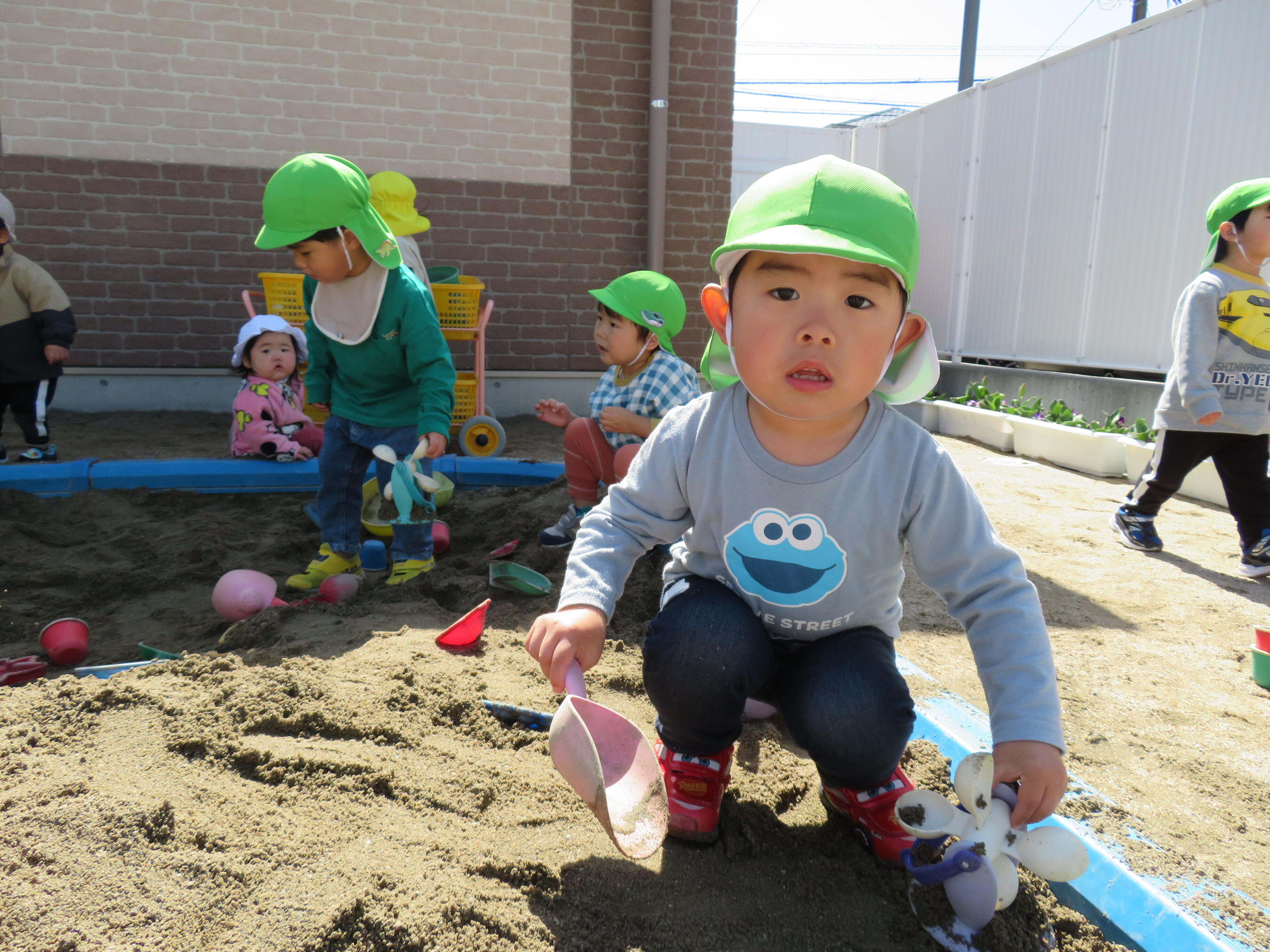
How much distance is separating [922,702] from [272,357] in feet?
12.0

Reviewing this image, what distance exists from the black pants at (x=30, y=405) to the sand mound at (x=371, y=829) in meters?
3.37

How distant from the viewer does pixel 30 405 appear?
4.88m

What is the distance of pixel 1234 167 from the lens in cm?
617

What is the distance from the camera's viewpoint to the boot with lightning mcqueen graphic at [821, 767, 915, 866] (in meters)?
1.55

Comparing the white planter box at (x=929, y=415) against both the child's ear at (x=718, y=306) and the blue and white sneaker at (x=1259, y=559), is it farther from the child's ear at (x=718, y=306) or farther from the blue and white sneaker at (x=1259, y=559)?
the child's ear at (x=718, y=306)

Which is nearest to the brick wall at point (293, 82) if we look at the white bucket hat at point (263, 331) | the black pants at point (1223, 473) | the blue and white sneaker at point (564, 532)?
the white bucket hat at point (263, 331)

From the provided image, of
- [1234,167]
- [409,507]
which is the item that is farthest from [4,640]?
[1234,167]

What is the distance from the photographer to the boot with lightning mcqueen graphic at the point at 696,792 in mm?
1581

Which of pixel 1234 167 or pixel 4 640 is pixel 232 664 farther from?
pixel 1234 167

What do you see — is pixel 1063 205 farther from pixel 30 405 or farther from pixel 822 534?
pixel 30 405

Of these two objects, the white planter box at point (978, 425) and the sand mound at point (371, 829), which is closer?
the sand mound at point (371, 829)

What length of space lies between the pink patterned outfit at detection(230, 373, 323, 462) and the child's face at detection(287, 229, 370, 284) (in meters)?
1.24

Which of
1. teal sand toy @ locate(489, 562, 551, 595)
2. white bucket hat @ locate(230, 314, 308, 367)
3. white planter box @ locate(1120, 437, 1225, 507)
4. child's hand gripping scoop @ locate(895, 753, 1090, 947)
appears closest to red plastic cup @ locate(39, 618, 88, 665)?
teal sand toy @ locate(489, 562, 551, 595)

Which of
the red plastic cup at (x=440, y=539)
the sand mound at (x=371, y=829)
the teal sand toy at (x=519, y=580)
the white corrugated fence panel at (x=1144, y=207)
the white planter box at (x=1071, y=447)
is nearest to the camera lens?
the sand mound at (x=371, y=829)
